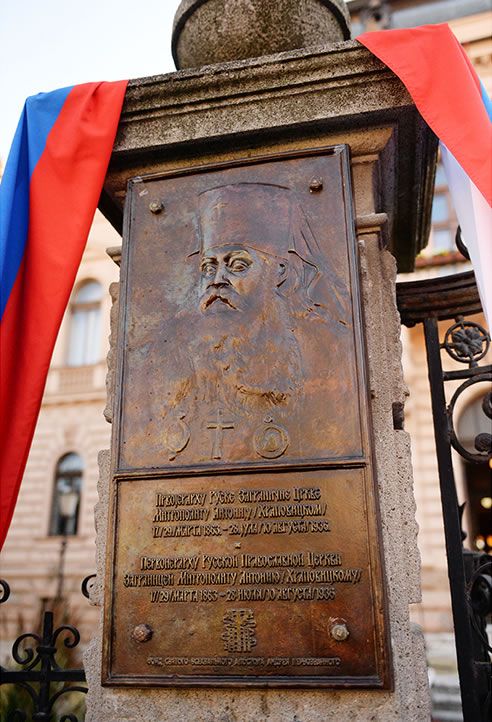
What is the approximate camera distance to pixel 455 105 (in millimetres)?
2434

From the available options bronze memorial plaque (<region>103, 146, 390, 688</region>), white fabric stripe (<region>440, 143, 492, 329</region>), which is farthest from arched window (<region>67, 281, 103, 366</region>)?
white fabric stripe (<region>440, 143, 492, 329</region>)

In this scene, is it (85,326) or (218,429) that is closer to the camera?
(218,429)

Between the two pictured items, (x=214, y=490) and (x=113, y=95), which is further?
(x=113, y=95)

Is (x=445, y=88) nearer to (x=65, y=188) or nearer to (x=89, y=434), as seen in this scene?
(x=65, y=188)

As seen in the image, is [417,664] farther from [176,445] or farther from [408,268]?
[408,268]

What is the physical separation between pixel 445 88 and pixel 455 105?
3.1 inches

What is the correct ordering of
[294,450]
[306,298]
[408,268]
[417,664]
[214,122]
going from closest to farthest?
1. [417,664]
2. [294,450]
3. [306,298]
4. [214,122]
5. [408,268]

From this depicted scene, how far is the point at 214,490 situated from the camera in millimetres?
2307

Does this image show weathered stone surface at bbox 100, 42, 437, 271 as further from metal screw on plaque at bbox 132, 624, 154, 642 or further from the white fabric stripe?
metal screw on plaque at bbox 132, 624, 154, 642

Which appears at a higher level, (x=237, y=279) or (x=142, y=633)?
(x=237, y=279)

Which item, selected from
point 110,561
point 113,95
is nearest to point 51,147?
point 113,95

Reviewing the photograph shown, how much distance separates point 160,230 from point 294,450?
1.12 m

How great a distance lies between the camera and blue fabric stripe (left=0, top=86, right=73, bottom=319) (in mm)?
2695

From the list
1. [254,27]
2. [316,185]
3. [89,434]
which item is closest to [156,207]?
[316,185]
